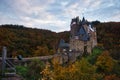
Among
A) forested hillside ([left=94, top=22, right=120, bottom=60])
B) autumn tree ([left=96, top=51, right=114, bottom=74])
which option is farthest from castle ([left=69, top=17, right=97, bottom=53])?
autumn tree ([left=96, top=51, right=114, bottom=74])

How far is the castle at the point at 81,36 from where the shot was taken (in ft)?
164

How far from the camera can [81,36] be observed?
51812 mm

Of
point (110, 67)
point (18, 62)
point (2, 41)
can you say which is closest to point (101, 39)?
point (2, 41)

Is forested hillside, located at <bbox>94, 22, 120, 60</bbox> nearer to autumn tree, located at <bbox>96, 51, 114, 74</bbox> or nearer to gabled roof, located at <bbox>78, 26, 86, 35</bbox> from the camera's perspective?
gabled roof, located at <bbox>78, 26, 86, 35</bbox>

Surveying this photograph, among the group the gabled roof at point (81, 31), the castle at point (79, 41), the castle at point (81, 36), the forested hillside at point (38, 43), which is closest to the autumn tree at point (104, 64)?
the castle at point (79, 41)

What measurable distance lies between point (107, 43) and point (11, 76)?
46845 millimetres

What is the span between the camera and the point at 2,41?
67.2 metres

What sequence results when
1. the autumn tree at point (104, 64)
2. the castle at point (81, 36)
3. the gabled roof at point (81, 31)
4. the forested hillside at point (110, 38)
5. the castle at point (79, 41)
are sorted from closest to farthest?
the autumn tree at point (104, 64)
the castle at point (79, 41)
the castle at point (81, 36)
the forested hillside at point (110, 38)
the gabled roof at point (81, 31)

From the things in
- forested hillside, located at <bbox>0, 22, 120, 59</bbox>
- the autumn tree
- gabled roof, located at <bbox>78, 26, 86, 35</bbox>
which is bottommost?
the autumn tree

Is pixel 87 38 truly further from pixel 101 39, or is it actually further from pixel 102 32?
pixel 102 32

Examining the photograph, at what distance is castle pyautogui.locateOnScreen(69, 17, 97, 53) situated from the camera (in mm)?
50094

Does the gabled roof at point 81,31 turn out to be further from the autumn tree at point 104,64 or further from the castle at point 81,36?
the autumn tree at point 104,64

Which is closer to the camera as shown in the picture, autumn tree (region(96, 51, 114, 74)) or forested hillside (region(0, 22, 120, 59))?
autumn tree (region(96, 51, 114, 74))

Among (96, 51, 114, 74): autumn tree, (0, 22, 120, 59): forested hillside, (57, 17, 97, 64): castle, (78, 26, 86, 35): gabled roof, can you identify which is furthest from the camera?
(0, 22, 120, 59): forested hillside
